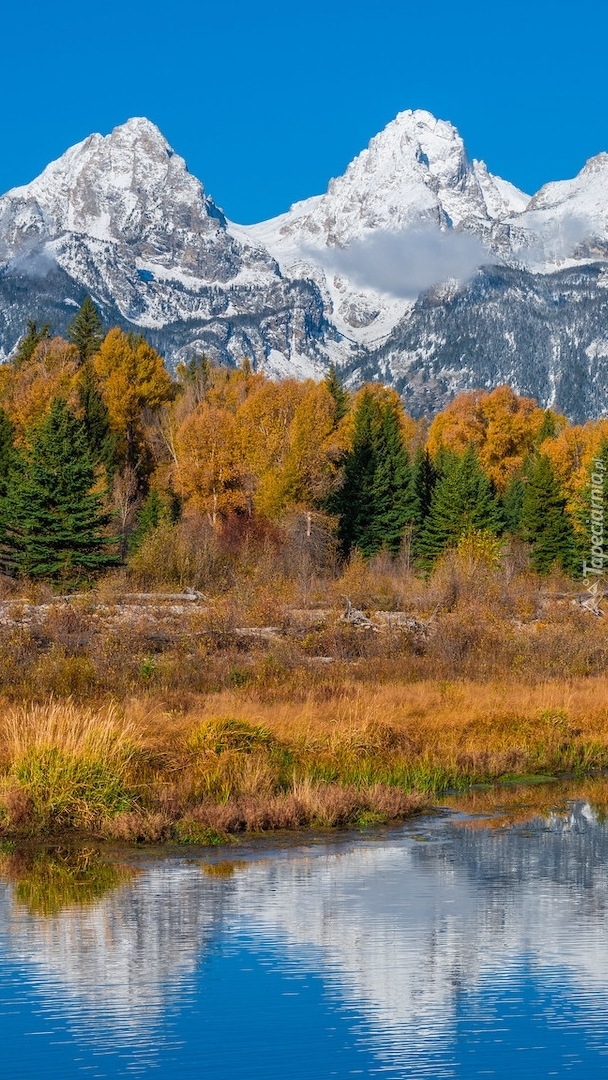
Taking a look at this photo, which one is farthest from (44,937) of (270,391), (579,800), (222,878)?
(270,391)

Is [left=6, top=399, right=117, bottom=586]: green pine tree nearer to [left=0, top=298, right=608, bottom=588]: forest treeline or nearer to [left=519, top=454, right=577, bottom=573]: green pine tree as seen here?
[left=0, top=298, right=608, bottom=588]: forest treeline

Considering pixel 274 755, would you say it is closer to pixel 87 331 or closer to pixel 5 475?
pixel 5 475

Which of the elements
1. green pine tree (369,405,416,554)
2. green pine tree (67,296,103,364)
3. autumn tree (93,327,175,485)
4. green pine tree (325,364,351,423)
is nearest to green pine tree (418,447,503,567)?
green pine tree (369,405,416,554)

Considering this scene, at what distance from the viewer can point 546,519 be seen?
74000 millimetres

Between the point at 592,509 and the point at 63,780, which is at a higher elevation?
the point at 592,509

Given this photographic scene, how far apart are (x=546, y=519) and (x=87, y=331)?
32.3m

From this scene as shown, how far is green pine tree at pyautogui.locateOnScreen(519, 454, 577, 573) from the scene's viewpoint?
242ft

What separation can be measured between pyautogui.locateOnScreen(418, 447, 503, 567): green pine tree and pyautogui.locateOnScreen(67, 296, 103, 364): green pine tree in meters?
25.1

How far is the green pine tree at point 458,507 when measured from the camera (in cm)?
7050

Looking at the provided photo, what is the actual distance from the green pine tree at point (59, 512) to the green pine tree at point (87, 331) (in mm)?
38265

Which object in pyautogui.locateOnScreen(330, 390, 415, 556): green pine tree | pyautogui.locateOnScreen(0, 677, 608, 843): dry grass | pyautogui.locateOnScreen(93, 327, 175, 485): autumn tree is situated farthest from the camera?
pyautogui.locateOnScreen(93, 327, 175, 485): autumn tree

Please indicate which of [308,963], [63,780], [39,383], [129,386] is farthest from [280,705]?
[129,386]

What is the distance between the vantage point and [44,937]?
11.2m

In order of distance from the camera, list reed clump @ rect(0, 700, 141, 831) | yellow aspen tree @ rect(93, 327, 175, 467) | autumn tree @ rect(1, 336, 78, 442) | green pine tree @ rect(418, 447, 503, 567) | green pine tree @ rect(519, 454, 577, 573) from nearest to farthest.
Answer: reed clump @ rect(0, 700, 141, 831)
autumn tree @ rect(1, 336, 78, 442)
green pine tree @ rect(418, 447, 503, 567)
green pine tree @ rect(519, 454, 577, 573)
yellow aspen tree @ rect(93, 327, 175, 467)
